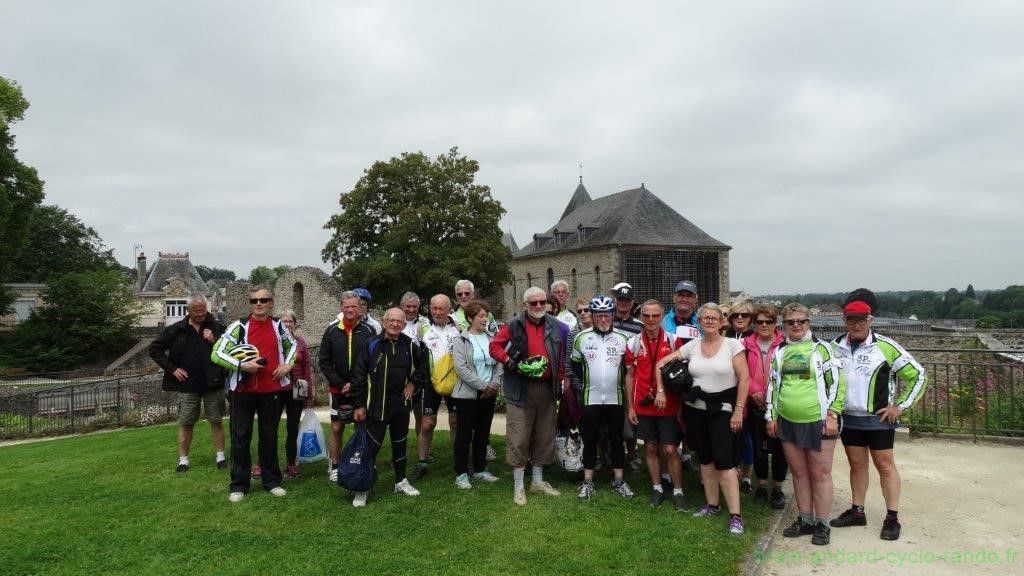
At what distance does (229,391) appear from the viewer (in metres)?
5.29

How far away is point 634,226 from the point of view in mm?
37469

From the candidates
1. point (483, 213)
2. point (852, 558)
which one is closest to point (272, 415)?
point (852, 558)

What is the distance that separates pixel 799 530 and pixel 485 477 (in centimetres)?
281

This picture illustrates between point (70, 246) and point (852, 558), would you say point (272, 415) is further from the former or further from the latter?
point (70, 246)

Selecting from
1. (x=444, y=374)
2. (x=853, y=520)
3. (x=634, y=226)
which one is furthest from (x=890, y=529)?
(x=634, y=226)

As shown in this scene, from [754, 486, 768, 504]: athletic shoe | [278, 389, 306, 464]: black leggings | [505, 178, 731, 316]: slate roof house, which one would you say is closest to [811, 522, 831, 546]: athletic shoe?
[754, 486, 768, 504]: athletic shoe

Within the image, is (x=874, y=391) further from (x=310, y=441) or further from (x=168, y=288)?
(x=168, y=288)

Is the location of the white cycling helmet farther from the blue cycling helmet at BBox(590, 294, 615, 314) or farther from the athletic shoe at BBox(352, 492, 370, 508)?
the blue cycling helmet at BBox(590, 294, 615, 314)

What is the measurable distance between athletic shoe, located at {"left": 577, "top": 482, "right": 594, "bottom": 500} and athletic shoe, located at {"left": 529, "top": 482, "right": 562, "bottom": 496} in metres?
0.22

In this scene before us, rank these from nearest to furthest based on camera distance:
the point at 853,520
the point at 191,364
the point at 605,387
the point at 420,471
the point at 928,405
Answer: the point at 853,520 → the point at 605,387 → the point at 420,471 → the point at 191,364 → the point at 928,405

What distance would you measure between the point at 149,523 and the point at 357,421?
1.77 m

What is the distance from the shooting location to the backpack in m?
4.95

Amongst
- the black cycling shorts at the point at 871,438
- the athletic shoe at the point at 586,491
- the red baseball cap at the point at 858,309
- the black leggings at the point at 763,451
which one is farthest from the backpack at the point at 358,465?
the red baseball cap at the point at 858,309

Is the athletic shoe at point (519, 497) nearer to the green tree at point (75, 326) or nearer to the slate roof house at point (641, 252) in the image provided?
the slate roof house at point (641, 252)
